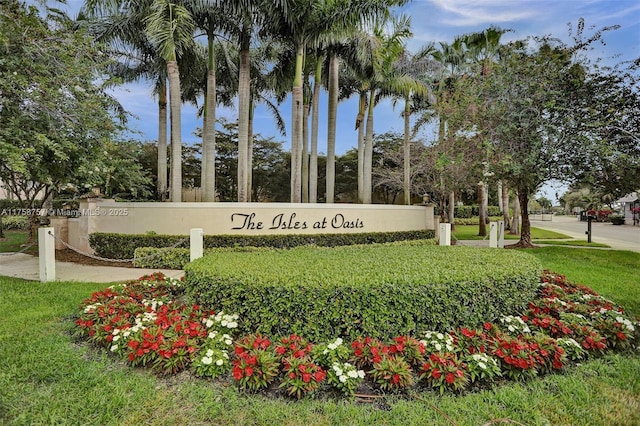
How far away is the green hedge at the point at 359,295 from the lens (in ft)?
11.0

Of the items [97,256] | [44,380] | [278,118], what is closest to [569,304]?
[44,380]

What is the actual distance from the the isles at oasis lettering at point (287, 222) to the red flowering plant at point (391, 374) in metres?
7.83

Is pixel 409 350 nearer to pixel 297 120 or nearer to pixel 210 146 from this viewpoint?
pixel 297 120

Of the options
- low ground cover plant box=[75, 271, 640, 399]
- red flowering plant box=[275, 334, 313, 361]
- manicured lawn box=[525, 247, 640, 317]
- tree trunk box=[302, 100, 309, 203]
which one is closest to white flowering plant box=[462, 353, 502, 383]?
low ground cover plant box=[75, 271, 640, 399]

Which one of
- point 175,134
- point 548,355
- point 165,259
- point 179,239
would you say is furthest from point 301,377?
point 175,134

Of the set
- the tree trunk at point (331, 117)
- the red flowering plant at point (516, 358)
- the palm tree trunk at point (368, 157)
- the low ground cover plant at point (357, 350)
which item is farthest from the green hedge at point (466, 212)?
the red flowering plant at point (516, 358)

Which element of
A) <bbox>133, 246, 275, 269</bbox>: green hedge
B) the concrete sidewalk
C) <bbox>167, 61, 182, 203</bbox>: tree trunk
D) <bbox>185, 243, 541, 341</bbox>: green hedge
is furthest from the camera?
<bbox>167, 61, 182, 203</bbox>: tree trunk

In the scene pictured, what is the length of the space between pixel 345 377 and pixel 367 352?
16.0 inches

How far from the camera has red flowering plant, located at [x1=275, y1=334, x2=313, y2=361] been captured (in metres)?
2.94

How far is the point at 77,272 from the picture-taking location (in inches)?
321

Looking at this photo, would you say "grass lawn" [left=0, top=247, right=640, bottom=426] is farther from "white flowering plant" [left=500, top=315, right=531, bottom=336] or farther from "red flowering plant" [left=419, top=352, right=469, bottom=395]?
"white flowering plant" [left=500, top=315, right=531, bottom=336]

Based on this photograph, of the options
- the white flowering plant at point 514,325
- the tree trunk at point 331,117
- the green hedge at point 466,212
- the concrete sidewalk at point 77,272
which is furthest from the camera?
the green hedge at point 466,212

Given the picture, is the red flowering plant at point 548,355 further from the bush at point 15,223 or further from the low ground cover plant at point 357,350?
the bush at point 15,223

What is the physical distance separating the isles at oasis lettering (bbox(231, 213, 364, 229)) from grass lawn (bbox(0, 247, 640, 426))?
6.66 m
